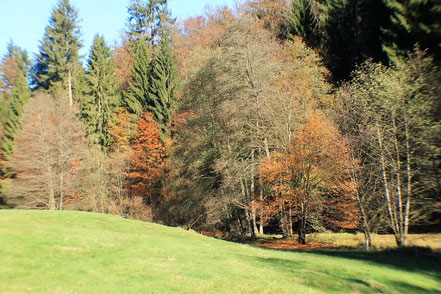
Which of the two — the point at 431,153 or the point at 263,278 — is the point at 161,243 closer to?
the point at 263,278

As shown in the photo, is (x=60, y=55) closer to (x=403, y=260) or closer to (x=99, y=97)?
(x=99, y=97)

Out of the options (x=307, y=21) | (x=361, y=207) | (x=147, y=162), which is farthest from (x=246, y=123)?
(x=307, y=21)

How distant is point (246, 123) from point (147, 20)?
4174 centimetres

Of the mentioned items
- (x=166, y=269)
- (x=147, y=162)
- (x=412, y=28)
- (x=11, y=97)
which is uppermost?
(x=11, y=97)

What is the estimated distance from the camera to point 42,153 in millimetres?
35250

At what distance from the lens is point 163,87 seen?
46281 millimetres

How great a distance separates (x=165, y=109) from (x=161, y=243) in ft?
109

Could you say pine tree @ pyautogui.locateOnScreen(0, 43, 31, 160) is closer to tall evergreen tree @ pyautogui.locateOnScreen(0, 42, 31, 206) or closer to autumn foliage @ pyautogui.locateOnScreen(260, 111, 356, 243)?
tall evergreen tree @ pyautogui.locateOnScreen(0, 42, 31, 206)

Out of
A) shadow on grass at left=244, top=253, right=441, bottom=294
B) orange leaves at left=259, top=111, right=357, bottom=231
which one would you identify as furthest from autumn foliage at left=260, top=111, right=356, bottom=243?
shadow on grass at left=244, top=253, right=441, bottom=294

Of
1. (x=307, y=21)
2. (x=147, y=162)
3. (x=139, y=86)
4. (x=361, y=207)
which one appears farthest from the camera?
(x=139, y=86)

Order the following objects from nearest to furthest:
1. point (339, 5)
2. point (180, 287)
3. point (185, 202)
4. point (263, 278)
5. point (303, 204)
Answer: point (180, 287), point (263, 278), point (303, 204), point (185, 202), point (339, 5)

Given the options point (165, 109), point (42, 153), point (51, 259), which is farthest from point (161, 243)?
point (165, 109)

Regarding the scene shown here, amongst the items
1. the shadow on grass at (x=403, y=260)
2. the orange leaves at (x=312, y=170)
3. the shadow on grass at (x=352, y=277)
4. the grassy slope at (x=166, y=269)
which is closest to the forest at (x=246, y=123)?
the orange leaves at (x=312, y=170)

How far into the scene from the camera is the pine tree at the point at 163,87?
44.6m
